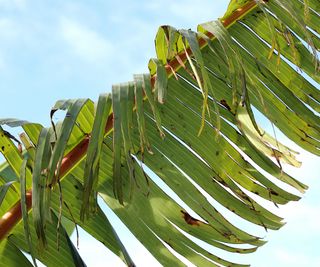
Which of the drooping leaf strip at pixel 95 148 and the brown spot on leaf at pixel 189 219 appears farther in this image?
the brown spot on leaf at pixel 189 219

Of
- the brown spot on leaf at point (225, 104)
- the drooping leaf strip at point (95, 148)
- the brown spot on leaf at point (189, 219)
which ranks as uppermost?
the brown spot on leaf at point (225, 104)

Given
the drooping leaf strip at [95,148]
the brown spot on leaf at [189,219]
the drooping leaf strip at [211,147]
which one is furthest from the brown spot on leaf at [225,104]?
the drooping leaf strip at [95,148]

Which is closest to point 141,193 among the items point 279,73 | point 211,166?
point 211,166

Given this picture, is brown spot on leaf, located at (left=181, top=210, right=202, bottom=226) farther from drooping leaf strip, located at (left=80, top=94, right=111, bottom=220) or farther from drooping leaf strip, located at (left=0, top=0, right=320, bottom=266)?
drooping leaf strip, located at (left=80, top=94, right=111, bottom=220)

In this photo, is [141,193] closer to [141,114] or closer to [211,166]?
[211,166]

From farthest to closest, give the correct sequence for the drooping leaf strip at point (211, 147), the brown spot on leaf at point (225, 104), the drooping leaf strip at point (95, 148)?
the brown spot on leaf at point (225, 104) < the drooping leaf strip at point (211, 147) < the drooping leaf strip at point (95, 148)

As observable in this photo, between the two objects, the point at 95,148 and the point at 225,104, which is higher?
the point at 225,104

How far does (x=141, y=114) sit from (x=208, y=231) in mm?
479

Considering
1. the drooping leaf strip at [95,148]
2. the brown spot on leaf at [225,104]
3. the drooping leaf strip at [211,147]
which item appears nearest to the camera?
the drooping leaf strip at [95,148]

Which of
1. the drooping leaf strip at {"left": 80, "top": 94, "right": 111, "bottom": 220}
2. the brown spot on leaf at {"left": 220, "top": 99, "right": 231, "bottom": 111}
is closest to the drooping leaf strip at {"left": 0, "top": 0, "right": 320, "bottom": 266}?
the brown spot on leaf at {"left": 220, "top": 99, "right": 231, "bottom": 111}

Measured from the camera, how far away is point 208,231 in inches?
62.9

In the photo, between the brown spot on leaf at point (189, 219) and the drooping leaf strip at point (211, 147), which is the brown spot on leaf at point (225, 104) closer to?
the drooping leaf strip at point (211, 147)

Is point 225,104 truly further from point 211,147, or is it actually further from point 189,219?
point 189,219

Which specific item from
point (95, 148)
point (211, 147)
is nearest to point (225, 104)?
point (211, 147)
